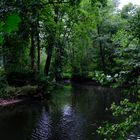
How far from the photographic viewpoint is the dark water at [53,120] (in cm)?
1461

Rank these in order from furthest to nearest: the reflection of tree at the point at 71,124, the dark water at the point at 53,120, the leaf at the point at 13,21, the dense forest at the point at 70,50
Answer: the dark water at the point at 53,120
the reflection of tree at the point at 71,124
the dense forest at the point at 70,50
the leaf at the point at 13,21

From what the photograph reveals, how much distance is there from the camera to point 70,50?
45750 mm

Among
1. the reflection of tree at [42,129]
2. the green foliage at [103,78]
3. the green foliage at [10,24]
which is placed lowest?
the reflection of tree at [42,129]

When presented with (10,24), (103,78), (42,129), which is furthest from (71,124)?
(10,24)

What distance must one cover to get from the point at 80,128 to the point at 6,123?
12.9 feet

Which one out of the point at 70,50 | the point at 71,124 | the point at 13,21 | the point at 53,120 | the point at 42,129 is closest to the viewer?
the point at 13,21

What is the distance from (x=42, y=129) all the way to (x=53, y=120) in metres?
2.27

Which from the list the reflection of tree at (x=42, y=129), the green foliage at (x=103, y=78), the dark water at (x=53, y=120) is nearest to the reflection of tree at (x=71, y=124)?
the dark water at (x=53, y=120)

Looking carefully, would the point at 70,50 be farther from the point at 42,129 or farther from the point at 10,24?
the point at 10,24

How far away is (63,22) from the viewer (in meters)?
34.5

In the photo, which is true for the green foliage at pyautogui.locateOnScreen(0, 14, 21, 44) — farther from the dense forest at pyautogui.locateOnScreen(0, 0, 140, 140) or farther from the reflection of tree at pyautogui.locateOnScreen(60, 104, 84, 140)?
the reflection of tree at pyautogui.locateOnScreen(60, 104, 84, 140)

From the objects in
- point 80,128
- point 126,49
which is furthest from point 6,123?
point 126,49

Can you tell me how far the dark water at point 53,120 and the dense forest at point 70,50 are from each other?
1.24m

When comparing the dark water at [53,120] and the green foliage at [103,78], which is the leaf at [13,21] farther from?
the dark water at [53,120]
